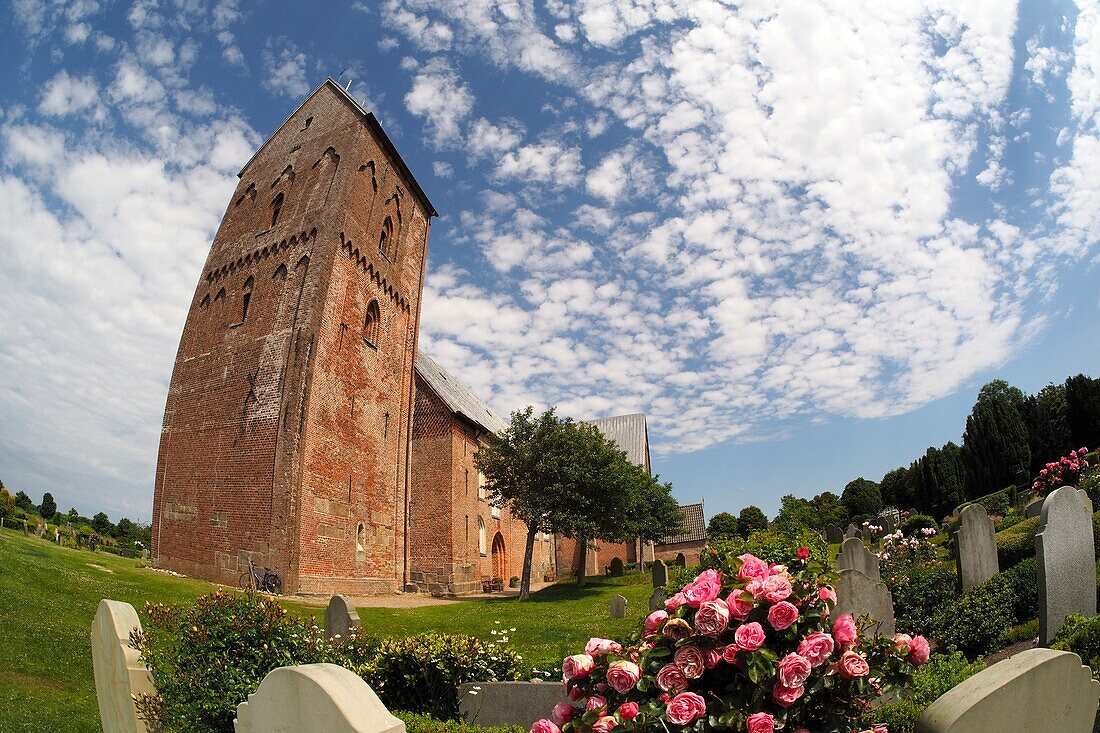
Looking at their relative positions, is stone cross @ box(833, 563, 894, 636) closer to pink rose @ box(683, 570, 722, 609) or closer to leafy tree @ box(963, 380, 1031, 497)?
pink rose @ box(683, 570, 722, 609)

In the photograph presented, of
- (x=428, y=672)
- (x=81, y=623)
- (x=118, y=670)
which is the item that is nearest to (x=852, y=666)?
(x=428, y=672)

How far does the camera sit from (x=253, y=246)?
23.5 meters

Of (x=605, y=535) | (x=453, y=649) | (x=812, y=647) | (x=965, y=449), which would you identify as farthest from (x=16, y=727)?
(x=965, y=449)

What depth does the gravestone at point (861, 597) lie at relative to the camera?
8.16 meters

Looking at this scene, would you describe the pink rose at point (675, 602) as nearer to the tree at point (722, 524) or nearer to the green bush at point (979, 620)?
the green bush at point (979, 620)

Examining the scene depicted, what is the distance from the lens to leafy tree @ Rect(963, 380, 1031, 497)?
5400 centimetres

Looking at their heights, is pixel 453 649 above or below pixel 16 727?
above

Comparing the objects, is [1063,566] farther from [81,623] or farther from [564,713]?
[81,623]

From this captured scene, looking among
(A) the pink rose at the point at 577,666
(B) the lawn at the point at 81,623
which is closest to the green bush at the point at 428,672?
(B) the lawn at the point at 81,623

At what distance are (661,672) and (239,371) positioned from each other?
71.9ft

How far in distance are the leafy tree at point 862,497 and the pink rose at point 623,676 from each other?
9144 cm

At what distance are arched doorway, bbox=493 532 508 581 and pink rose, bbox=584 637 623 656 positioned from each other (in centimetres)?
3202

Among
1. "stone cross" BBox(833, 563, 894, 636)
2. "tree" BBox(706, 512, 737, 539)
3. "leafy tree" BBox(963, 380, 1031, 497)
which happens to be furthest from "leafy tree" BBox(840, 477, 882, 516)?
"stone cross" BBox(833, 563, 894, 636)

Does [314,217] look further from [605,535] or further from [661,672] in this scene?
[661,672]
